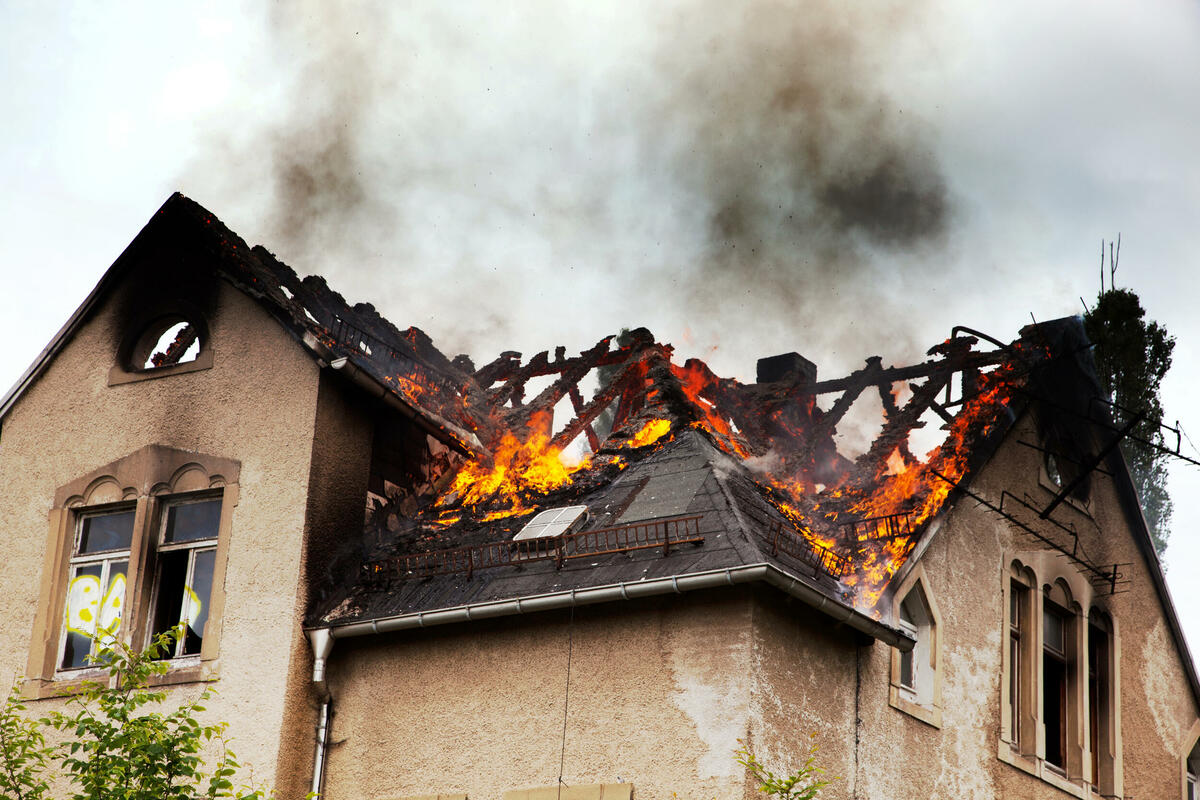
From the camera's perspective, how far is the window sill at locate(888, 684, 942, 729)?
12.9m

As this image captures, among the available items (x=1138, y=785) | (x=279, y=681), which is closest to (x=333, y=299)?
(x=279, y=681)

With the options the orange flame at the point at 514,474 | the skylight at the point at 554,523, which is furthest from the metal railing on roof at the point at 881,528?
the orange flame at the point at 514,474

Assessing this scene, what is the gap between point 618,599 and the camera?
11977 millimetres

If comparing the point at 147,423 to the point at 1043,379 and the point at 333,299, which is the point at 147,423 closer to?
the point at 333,299

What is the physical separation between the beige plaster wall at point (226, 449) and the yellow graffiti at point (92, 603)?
385 mm

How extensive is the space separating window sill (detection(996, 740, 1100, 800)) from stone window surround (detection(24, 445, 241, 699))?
24.4ft

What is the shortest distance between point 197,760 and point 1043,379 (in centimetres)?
967

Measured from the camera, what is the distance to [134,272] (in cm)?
1566

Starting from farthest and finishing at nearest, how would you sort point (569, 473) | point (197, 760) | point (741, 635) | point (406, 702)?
point (569, 473)
point (406, 702)
point (741, 635)
point (197, 760)

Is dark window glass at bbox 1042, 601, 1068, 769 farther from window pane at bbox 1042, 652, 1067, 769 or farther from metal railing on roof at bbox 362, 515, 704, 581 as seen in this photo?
metal railing on roof at bbox 362, 515, 704, 581

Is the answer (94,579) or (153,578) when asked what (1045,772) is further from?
(94,579)

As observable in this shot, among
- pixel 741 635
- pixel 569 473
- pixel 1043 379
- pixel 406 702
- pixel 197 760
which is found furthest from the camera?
pixel 1043 379

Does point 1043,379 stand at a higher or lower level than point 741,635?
higher

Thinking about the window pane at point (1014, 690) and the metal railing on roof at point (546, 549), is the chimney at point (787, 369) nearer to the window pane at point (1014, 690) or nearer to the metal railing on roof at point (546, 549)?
the window pane at point (1014, 690)
